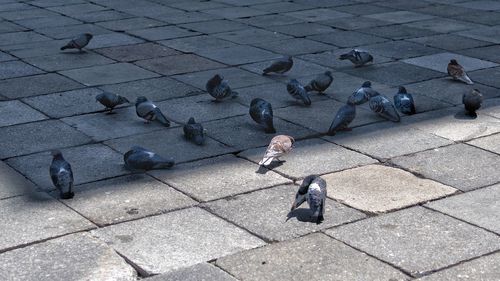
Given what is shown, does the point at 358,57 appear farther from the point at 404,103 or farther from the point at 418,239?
the point at 418,239

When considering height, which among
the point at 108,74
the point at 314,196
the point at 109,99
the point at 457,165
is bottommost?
the point at 108,74

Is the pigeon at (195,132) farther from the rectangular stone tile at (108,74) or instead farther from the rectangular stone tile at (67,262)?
the rectangular stone tile at (108,74)

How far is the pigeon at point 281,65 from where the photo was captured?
991 cm

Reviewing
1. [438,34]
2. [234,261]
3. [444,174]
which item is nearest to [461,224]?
[444,174]

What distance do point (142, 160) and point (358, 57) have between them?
148 inches

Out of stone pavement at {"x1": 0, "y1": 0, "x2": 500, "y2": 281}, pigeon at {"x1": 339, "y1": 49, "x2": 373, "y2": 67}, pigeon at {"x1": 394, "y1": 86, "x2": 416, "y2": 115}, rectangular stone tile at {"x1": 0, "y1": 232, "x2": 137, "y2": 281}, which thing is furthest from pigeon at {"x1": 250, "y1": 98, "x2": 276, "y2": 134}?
rectangular stone tile at {"x1": 0, "y1": 232, "x2": 137, "y2": 281}

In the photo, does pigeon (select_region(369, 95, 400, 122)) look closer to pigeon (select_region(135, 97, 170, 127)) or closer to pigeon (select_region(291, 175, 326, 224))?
pigeon (select_region(135, 97, 170, 127))

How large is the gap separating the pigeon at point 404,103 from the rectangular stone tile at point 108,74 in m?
2.71

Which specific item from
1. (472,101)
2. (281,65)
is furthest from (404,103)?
(281,65)

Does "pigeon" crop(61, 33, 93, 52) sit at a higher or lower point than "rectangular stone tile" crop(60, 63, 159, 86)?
higher

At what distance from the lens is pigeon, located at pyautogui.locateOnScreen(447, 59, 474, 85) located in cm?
978

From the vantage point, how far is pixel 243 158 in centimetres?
771

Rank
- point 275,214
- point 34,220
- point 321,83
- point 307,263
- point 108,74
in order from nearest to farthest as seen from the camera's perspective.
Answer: point 307,263 < point 34,220 < point 275,214 < point 321,83 < point 108,74

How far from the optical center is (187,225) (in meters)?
6.37
